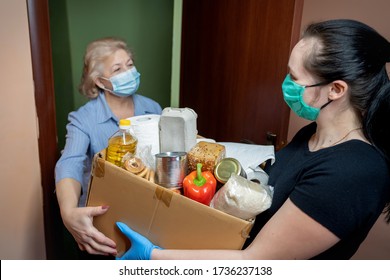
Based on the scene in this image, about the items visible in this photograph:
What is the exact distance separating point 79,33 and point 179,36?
699mm

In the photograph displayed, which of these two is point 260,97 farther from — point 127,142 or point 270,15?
point 127,142

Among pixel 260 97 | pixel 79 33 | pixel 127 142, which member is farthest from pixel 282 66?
pixel 79 33

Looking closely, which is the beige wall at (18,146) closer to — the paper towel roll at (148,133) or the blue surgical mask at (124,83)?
the blue surgical mask at (124,83)

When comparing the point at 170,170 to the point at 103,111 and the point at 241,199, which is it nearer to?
the point at 241,199

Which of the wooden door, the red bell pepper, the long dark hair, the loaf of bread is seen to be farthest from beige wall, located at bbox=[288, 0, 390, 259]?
the red bell pepper

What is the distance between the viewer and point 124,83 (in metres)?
1.38

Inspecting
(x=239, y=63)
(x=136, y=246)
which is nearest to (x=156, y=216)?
(x=136, y=246)

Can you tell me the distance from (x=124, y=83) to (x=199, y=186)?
0.75 metres

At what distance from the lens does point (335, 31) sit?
781mm

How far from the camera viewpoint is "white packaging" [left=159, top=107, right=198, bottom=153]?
3.02 feet

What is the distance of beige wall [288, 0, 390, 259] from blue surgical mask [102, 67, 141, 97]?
1029mm

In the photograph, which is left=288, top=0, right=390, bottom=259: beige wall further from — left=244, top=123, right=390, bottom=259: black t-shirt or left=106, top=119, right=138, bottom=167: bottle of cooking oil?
left=106, top=119, right=138, bottom=167: bottle of cooking oil

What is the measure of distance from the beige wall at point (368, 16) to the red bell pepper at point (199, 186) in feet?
4.07

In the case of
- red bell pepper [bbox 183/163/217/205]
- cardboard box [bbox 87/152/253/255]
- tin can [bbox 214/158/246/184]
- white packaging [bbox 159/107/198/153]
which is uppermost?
white packaging [bbox 159/107/198/153]
